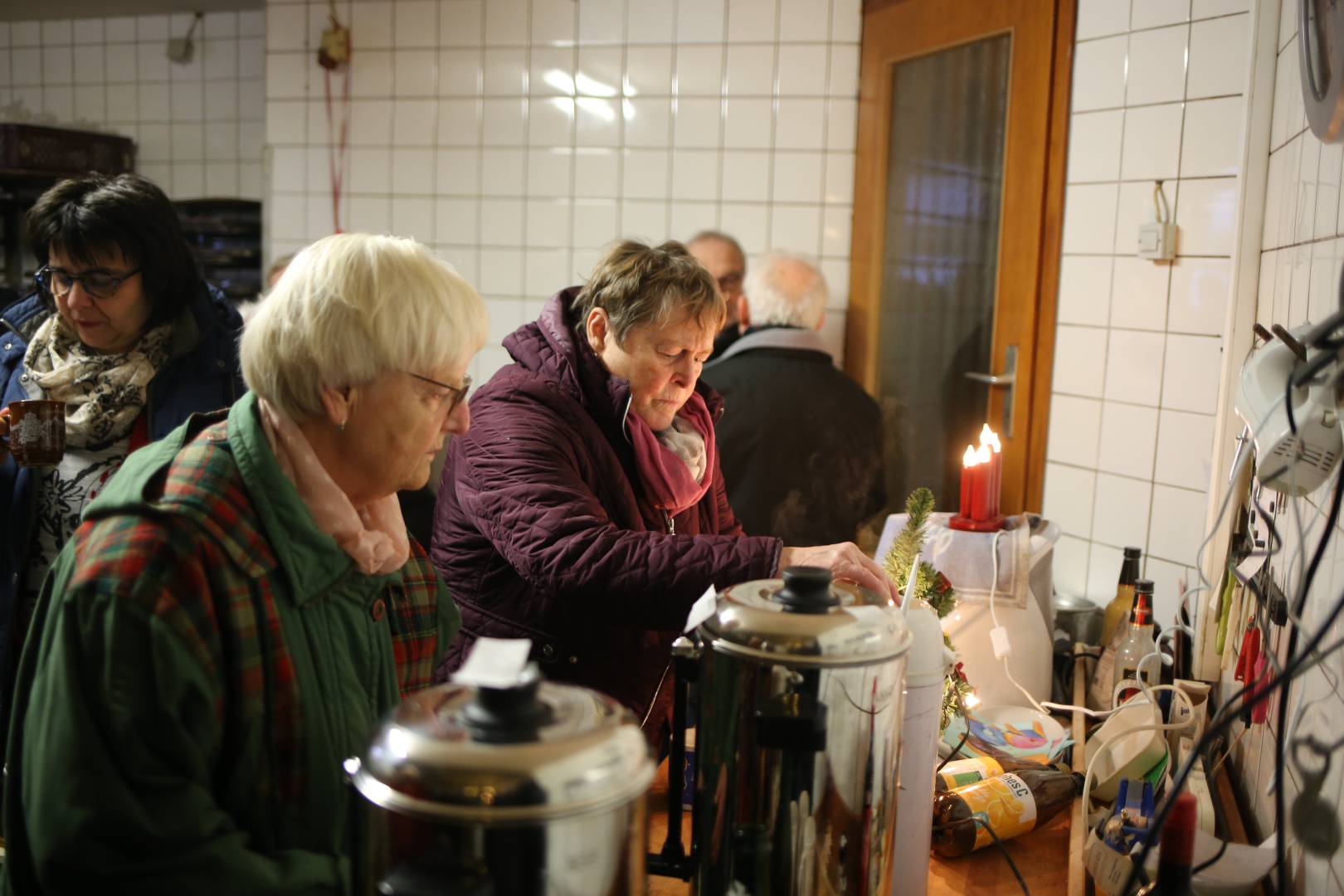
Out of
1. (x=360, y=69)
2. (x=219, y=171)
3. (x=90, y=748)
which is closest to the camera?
(x=90, y=748)

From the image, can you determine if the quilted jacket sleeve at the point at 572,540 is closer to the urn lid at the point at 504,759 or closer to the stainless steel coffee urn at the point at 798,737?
the stainless steel coffee urn at the point at 798,737

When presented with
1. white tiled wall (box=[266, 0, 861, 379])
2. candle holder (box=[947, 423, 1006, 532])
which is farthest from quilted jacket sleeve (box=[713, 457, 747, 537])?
white tiled wall (box=[266, 0, 861, 379])

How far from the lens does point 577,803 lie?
0.76 meters

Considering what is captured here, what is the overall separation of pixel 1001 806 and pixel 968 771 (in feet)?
0.34

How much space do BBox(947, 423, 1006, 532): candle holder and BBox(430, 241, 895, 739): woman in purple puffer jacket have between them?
486mm

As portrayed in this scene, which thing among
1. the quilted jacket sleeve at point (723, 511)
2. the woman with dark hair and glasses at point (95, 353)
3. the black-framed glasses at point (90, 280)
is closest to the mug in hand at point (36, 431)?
the woman with dark hair and glasses at point (95, 353)

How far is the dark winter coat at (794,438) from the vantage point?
295cm

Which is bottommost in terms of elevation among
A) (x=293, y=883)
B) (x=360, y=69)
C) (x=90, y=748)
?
(x=293, y=883)

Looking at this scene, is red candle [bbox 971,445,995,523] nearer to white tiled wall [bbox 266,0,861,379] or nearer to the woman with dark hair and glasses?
the woman with dark hair and glasses

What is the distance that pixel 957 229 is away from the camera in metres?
3.45

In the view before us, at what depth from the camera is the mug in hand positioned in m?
1.97

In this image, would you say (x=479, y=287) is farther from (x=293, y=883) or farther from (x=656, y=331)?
(x=293, y=883)

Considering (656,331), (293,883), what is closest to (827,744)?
(293,883)

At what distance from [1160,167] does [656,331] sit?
1713 mm
